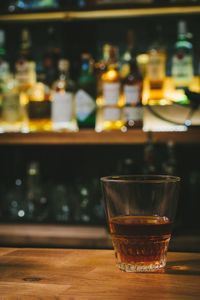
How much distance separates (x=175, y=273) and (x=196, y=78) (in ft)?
5.29

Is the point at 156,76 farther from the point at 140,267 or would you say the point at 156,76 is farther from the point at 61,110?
the point at 140,267

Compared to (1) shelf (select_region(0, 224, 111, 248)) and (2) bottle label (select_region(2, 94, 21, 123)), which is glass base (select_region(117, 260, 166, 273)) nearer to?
(1) shelf (select_region(0, 224, 111, 248))

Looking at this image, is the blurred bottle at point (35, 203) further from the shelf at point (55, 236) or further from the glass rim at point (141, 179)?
the glass rim at point (141, 179)

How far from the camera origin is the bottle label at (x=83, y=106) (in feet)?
6.70

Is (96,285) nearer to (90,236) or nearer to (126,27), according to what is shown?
(90,236)

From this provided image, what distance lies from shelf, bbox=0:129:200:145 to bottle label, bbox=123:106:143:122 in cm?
8

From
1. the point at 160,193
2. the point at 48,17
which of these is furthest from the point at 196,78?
the point at 160,193

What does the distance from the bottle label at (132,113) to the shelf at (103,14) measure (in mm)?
347

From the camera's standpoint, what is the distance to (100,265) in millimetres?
685

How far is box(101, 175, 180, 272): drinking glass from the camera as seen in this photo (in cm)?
64

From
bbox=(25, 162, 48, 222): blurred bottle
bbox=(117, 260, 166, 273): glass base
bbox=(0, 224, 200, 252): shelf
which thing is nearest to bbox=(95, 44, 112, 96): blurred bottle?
bbox=(25, 162, 48, 222): blurred bottle

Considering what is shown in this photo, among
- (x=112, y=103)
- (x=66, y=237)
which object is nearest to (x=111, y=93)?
(x=112, y=103)

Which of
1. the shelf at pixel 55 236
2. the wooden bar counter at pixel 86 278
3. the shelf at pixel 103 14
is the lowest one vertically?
the shelf at pixel 55 236

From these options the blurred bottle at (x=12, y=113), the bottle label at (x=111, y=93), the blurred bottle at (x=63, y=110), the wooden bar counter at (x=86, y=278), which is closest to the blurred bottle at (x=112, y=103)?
the bottle label at (x=111, y=93)
